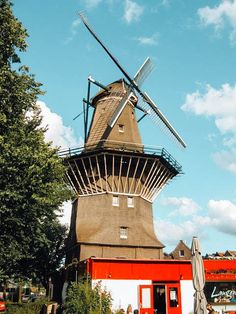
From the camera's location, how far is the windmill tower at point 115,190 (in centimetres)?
2886

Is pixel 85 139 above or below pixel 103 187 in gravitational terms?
above

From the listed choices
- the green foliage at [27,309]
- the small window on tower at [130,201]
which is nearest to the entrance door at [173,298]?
the green foliage at [27,309]

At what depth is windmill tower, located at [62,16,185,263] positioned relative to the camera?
2886 centimetres

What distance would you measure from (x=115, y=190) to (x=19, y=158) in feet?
49.9

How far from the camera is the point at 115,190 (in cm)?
3059

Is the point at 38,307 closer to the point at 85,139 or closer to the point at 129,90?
the point at 85,139

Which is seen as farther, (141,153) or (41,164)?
(141,153)

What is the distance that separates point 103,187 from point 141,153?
4196mm

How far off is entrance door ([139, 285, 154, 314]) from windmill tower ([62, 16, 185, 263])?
6.05 metres

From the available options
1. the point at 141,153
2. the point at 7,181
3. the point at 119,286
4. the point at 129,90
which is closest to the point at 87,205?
the point at 141,153

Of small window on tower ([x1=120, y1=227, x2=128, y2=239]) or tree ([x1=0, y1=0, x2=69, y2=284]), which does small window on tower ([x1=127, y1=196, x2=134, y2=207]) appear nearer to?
small window on tower ([x1=120, y1=227, x2=128, y2=239])

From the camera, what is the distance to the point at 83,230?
29.5 metres

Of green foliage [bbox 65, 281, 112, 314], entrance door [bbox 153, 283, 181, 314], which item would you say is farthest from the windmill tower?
green foliage [bbox 65, 281, 112, 314]

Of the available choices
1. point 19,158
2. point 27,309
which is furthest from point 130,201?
point 19,158
